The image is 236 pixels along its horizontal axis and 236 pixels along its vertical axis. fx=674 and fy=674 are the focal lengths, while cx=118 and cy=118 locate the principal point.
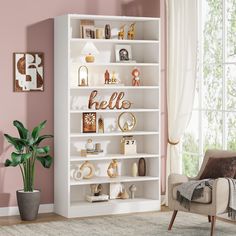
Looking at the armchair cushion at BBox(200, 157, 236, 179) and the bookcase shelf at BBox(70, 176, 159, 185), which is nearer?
the armchair cushion at BBox(200, 157, 236, 179)

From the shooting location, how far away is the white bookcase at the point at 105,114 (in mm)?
6984

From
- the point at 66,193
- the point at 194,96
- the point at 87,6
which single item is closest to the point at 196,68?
the point at 194,96

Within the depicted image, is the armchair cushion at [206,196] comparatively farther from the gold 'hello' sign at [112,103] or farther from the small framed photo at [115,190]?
the gold 'hello' sign at [112,103]

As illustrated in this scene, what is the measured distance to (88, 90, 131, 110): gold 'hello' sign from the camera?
7.20 metres

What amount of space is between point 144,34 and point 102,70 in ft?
2.20

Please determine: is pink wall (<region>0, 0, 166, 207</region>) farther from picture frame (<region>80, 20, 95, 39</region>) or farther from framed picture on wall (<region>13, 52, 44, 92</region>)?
picture frame (<region>80, 20, 95, 39</region>)

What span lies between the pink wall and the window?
51.6 inches

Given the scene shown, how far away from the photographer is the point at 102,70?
24.2 ft

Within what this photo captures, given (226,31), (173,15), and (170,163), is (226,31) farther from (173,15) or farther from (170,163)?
(170,163)

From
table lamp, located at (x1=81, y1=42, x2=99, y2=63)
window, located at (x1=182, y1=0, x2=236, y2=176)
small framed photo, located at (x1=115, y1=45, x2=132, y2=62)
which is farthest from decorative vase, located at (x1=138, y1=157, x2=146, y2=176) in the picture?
table lamp, located at (x1=81, y1=42, x2=99, y2=63)

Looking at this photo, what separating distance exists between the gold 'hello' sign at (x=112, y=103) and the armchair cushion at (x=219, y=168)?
1.35m

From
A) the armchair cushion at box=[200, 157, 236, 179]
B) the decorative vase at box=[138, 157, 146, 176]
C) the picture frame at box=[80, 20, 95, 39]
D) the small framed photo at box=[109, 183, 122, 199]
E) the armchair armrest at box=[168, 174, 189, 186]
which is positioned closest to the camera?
the armchair cushion at box=[200, 157, 236, 179]

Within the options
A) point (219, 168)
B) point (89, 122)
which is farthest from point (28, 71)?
point (219, 168)

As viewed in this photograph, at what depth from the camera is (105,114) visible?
7.41 m
